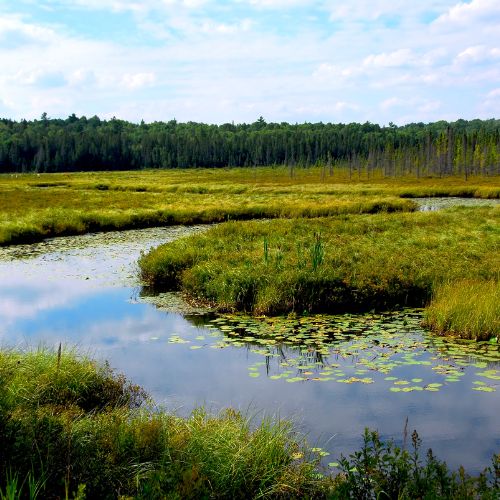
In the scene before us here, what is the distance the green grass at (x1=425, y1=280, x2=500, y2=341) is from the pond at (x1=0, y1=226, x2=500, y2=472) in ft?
1.78

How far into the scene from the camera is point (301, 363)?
12836 mm

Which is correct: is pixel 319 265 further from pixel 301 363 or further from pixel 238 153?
pixel 238 153

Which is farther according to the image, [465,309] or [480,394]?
[465,309]

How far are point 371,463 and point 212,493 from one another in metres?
1.88

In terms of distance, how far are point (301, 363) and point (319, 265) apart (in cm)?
579

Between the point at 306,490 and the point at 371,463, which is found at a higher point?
the point at 371,463

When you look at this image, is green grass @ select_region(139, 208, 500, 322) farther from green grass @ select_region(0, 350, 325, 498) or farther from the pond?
green grass @ select_region(0, 350, 325, 498)

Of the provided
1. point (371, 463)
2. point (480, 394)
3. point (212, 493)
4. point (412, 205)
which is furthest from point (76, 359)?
point (412, 205)

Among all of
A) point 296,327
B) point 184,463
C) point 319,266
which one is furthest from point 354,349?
point 184,463

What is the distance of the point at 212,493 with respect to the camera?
6.92m

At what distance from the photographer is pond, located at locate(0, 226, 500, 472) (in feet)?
32.3

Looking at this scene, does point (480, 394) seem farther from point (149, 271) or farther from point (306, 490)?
point (149, 271)

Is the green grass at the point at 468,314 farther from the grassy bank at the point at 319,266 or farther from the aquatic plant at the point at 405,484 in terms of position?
the aquatic plant at the point at 405,484

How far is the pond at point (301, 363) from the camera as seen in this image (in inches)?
387
